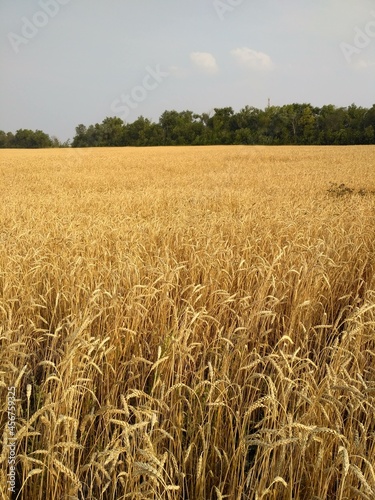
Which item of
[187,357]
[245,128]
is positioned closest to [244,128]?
[245,128]

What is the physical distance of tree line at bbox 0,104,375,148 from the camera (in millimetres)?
61219

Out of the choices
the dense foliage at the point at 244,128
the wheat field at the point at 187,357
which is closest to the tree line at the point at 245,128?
the dense foliage at the point at 244,128

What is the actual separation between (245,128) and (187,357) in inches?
2641

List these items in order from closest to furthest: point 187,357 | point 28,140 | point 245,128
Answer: point 187,357 < point 245,128 < point 28,140

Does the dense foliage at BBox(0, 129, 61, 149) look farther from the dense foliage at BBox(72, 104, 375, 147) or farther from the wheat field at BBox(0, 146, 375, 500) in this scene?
the wheat field at BBox(0, 146, 375, 500)

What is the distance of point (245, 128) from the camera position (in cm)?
6625

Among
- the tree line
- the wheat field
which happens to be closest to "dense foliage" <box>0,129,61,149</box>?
the tree line

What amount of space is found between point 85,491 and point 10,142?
277 ft

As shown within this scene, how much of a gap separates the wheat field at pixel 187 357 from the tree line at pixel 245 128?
194 feet

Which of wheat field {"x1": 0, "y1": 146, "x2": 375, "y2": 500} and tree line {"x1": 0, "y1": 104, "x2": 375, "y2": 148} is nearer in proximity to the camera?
wheat field {"x1": 0, "y1": 146, "x2": 375, "y2": 500}

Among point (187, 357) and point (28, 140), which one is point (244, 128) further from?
point (187, 357)

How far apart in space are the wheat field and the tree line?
194 feet

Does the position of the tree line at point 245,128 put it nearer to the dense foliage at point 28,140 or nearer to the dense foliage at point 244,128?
the dense foliage at point 244,128

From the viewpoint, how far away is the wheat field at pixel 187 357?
55.3 inches
